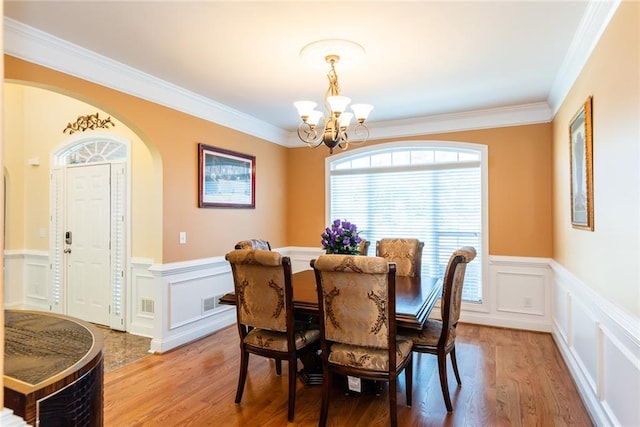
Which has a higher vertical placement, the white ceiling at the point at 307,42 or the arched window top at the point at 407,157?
the white ceiling at the point at 307,42

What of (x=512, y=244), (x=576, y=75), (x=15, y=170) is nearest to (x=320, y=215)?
(x=512, y=244)

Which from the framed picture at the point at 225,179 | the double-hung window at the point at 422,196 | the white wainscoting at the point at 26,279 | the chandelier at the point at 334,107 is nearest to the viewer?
the chandelier at the point at 334,107

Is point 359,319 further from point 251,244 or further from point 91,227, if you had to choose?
point 91,227

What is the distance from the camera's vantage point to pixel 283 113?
447 cm

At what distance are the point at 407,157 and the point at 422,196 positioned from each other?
568mm

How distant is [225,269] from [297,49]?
2.65 metres

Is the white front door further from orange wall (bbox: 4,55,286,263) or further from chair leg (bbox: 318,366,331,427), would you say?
chair leg (bbox: 318,366,331,427)

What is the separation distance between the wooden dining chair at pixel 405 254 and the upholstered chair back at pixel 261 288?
163 centimetres

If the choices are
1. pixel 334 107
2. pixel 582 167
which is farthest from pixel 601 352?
pixel 334 107

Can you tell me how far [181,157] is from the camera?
3.75 metres

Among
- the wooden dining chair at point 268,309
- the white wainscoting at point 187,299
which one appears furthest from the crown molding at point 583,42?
the white wainscoting at point 187,299

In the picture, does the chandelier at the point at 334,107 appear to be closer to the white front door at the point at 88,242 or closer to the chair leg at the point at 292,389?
the chair leg at the point at 292,389

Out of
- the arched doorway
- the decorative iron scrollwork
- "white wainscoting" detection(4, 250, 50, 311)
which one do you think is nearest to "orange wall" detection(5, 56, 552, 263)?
the arched doorway

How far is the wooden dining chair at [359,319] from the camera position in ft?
6.70
